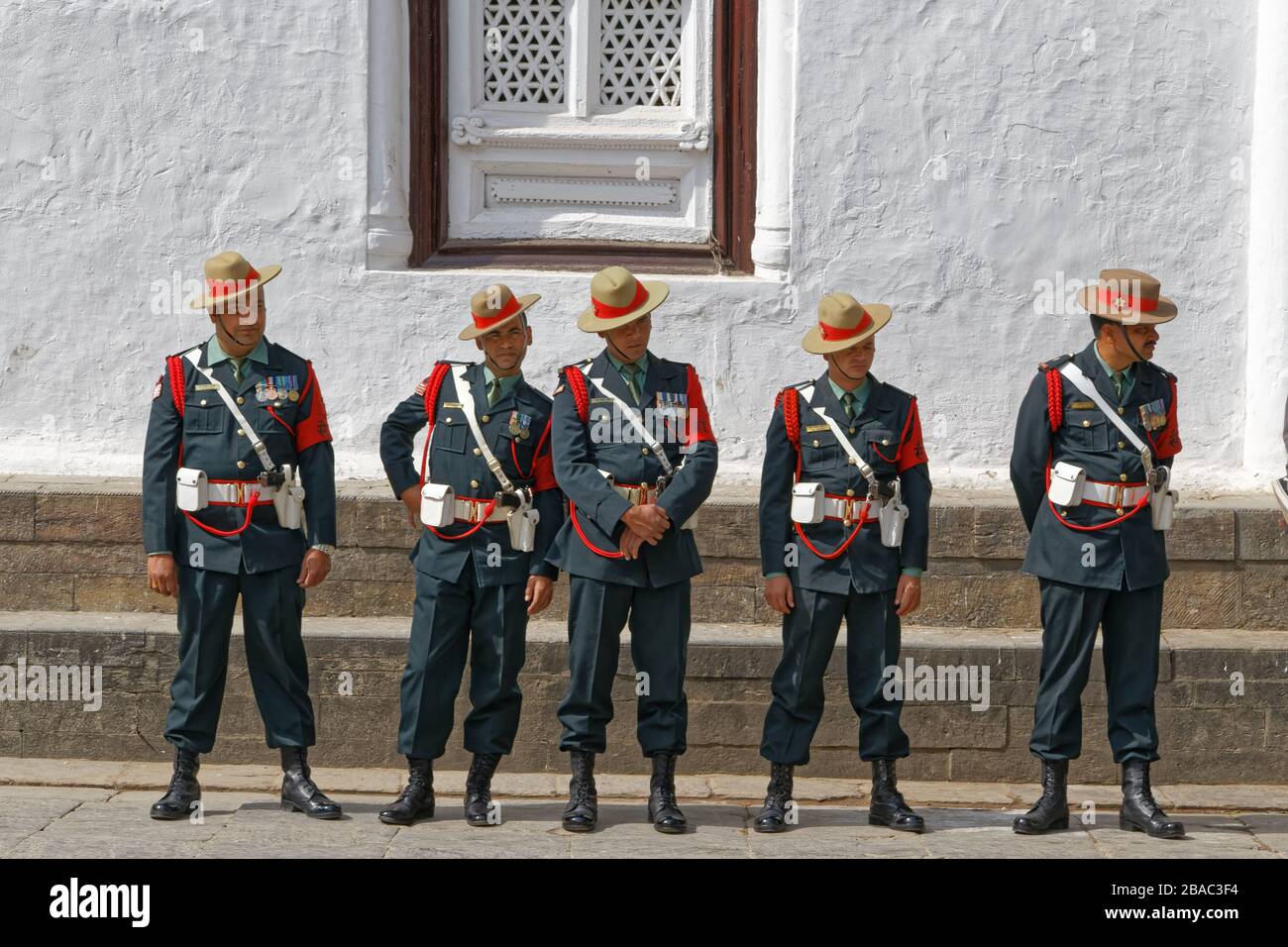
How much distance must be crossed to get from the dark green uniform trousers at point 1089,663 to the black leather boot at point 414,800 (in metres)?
2.21

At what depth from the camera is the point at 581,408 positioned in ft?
21.8

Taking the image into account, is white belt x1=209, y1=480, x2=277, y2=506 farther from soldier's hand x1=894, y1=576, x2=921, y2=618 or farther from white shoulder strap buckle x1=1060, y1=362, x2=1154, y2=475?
white shoulder strap buckle x1=1060, y1=362, x2=1154, y2=475

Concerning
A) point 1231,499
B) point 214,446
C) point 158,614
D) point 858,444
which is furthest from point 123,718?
point 1231,499

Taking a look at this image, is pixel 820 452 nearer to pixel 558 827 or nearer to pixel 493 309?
pixel 493 309

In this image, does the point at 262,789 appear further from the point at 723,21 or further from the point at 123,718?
the point at 723,21

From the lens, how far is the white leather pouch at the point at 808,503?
6.62 metres

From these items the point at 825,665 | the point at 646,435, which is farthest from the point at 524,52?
the point at 825,665

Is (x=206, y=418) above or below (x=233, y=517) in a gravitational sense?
above

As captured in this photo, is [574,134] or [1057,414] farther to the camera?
[574,134]

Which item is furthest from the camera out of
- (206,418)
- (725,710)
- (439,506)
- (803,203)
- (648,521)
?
(803,203)

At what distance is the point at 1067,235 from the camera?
8.44m

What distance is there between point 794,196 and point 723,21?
956 mm

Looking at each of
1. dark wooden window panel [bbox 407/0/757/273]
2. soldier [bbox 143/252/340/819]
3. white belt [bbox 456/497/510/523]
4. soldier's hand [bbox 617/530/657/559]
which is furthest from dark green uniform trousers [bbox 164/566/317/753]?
dark wooden window panel [bbox 407/0/757/273]

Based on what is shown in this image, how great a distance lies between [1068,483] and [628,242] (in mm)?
2929
